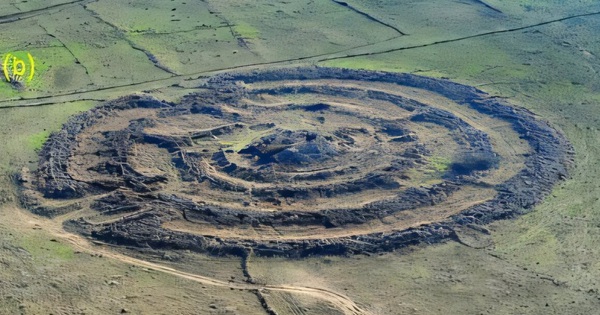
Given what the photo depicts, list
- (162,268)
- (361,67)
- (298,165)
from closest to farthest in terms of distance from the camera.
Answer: (162,268), (298,165), (361,67)

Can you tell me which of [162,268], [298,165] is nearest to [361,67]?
[298,165]

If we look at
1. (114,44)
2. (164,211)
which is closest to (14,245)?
(164,211)

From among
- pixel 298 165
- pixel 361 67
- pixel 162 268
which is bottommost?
pixel 162 268

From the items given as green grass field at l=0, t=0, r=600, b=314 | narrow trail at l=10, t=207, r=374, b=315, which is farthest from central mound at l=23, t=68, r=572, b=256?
green grass field at l=0, t=0, r=600, b=314

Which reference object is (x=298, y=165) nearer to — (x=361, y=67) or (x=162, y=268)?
(x=162, y=268)

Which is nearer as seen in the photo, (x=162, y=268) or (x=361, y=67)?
(x=162, y=268)

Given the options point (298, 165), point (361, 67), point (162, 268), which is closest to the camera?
point (162, 268)
